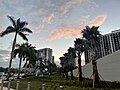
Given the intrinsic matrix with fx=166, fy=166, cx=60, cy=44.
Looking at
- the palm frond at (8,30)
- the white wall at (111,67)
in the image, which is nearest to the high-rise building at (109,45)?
the palm frond at (8,30)

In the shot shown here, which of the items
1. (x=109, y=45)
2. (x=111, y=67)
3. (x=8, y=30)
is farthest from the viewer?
(x=109, y=45)

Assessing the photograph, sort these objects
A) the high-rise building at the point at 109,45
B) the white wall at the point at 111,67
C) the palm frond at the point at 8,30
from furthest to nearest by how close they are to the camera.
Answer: the high-rise building at the point at 109,45
the palm frond at the point at 8,30
the white wall at the point at 111,67

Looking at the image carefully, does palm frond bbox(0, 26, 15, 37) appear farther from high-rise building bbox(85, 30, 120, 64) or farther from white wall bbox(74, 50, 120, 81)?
high-rise building bbox(85, 30, 120, 64)

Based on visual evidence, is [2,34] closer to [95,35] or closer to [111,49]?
[95,35]

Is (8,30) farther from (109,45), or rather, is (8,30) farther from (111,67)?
(109,45)

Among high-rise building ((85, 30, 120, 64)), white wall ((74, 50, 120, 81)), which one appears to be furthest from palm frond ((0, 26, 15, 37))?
high-rise building ((85, 30, 120, 64))

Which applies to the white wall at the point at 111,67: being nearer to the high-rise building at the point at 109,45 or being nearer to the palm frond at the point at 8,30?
the palm frond at the point at 8,30

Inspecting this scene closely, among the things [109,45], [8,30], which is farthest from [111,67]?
[109,45]

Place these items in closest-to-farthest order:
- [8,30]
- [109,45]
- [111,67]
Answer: [111,67], [8,30], [109,45]

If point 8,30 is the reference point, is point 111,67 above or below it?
below

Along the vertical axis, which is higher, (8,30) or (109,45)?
(109,45)

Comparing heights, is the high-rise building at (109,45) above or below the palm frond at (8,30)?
above

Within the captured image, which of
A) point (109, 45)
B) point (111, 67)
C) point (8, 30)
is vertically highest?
point (109, 45)

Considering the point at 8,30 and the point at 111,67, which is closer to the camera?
the point at 111,67
